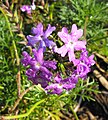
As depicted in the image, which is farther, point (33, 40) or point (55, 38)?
point (55, 38)

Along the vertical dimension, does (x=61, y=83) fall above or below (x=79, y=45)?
below

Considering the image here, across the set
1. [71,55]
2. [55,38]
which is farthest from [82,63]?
[55,38]

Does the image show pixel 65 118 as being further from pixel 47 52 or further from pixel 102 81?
pixel 47 52

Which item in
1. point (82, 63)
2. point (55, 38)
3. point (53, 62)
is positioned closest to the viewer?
point (53, 62)

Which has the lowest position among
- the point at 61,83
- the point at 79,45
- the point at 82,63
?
the point at 61,83

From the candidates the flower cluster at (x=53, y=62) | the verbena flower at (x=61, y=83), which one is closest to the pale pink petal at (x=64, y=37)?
the flower cluster at (x=53, y=62)

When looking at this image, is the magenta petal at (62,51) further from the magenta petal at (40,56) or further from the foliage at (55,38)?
the foliage at (55,38)

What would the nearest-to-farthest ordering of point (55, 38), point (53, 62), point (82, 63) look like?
point (53, 62), point (82, 63), point (55, 38)

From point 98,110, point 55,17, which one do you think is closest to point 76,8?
point 55,17

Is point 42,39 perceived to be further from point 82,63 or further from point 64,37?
point 82,63
